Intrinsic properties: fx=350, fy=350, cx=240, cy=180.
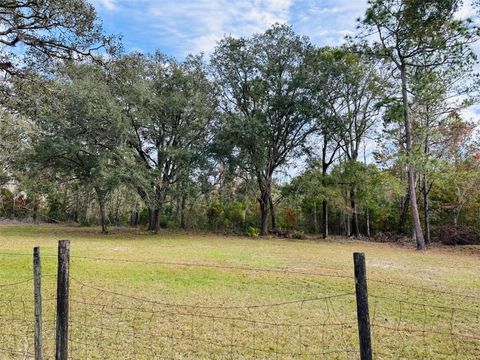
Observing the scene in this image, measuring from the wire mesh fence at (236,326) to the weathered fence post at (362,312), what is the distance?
1236mm

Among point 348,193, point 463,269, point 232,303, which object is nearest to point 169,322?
point 232,303

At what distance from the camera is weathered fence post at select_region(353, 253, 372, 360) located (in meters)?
1.90

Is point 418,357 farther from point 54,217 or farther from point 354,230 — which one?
point 54,217

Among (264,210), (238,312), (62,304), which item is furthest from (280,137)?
(62,304)

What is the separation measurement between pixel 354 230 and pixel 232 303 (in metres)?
15.3

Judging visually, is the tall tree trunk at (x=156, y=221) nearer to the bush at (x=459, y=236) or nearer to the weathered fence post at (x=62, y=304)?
the bush at (x=459, y=236)

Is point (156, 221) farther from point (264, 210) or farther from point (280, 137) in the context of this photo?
point (280, 137)

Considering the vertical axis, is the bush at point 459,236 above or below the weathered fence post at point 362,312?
below

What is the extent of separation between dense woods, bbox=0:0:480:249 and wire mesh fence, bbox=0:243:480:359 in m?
8.42

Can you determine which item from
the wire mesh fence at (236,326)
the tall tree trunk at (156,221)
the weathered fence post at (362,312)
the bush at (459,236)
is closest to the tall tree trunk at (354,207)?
the bush at (459,236)

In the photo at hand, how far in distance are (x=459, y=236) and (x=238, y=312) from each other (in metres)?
13.9

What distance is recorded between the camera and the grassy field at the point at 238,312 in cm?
313

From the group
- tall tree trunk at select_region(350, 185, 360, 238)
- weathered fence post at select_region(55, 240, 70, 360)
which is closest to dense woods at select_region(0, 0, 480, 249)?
tall tree trunk at select_region(350, 185, 360, 238)

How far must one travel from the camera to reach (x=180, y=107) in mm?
15852
